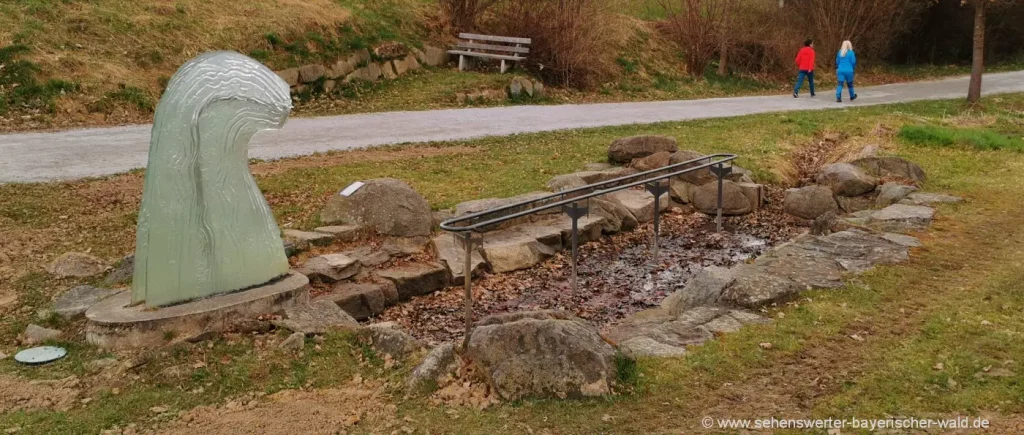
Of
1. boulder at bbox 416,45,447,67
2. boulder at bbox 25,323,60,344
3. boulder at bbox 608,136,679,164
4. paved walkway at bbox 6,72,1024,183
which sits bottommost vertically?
boulder at bbox 25,323,60,344

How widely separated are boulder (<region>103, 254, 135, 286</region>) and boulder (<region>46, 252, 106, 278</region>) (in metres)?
0.13

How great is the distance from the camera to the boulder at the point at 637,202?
9984 mm

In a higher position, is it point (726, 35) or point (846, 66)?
point (726, 35)

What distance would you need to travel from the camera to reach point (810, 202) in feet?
34.1

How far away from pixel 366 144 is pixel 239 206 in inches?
245

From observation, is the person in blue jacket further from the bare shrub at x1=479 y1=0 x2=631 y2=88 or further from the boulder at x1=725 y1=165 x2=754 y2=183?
the boulder at x1=725 y1=165 x2=754 y2=183

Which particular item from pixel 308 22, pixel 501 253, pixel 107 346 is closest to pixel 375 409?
pixel 107 346

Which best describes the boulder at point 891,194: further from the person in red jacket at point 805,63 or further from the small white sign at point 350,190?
the person in red jacket at point 805,63

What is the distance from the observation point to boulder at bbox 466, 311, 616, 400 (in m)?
4.49

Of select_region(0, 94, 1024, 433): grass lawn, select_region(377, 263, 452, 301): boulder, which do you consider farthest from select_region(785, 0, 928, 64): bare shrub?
select_region(377, 263, 452, 301): boulder

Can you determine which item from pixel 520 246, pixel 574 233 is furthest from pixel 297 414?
pixel 520 246

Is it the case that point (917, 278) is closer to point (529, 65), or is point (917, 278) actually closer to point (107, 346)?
point (107, 346)

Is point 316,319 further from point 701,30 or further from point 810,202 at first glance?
point 701,30

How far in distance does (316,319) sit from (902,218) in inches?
229
